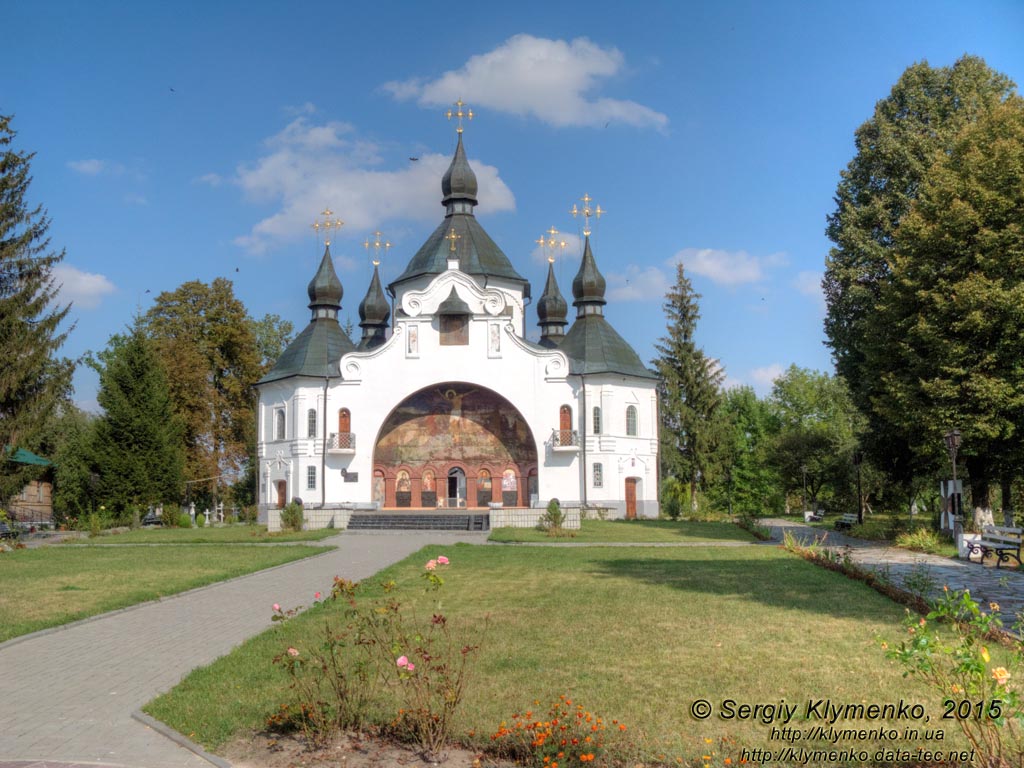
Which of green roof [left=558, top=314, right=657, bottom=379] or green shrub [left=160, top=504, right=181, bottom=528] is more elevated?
green roof [left=558, top=314, right=657, bottom=379]

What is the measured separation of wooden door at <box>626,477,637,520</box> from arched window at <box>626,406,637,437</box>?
2.38 metres

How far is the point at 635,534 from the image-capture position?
1184 inches

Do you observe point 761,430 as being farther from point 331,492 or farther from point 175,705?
point 175,705

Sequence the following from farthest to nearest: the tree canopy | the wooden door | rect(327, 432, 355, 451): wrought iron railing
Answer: the wooden door < rect(327, 432, 355, 451): wrought iron railing < the tree canopy

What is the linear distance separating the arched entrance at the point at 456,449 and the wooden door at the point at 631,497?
498cm

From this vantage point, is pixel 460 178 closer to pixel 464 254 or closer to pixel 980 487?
pixel 464 254

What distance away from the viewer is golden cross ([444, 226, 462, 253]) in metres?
46.8

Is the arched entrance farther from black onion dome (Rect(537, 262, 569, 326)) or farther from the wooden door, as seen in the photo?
black onion dome (Rect(537, 262, 569, 326))

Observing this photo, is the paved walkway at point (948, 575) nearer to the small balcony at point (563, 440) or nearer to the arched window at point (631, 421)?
the small balcony at point (563, 440)

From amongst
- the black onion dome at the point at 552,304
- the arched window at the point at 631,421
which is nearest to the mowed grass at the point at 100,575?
the arched window at the point at 631,421

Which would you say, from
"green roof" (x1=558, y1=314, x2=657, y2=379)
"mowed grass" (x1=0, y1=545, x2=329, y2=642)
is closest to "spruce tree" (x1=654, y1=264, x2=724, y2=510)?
"green roof" (x1=558, y1=314, x2=657, y2=379)

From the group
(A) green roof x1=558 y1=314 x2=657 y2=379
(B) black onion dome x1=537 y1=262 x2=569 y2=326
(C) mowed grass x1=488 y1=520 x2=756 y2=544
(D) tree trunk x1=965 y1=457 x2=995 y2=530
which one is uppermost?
(B) black onion dome x1=537 y1=262 x2=569 y2=326

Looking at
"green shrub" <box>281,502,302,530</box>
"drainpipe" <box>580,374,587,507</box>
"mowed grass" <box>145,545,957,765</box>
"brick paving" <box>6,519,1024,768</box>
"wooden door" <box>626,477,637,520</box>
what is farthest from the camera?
"wooden door" <box>626,477,637,520</box>

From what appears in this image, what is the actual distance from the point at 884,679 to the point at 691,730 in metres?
2.41
